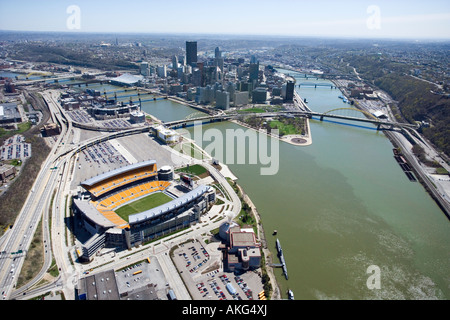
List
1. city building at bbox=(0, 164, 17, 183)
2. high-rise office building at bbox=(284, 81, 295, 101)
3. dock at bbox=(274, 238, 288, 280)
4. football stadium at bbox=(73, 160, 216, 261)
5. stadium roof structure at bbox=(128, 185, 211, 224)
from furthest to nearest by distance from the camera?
high-rise office building at bbox=(284, 81, 295, 101) < city building at bbox=(0, 164, 17, 183) < stadium roof structure at bbox=(128, 185, 211, 224) < football stadium at bbox=(73, 160, 216, 261) < dock at bbox=(274, 238, 288, 280)

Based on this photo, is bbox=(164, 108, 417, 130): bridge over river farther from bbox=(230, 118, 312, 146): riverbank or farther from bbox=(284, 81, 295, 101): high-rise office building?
bbox=(284, 81, 295, 101): high-rise office building

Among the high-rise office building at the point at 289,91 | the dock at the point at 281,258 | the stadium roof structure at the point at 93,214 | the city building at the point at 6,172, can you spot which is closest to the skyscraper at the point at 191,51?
the high-rise office building at the point at 289,91

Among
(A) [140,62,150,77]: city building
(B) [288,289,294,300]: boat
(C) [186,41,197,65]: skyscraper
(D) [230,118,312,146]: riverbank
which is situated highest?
(C) [186,41,197,65]: skyscraper

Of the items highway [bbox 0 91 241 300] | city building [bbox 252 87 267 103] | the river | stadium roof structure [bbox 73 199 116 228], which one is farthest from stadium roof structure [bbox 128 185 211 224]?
city building [bbox 252 87 267 103]

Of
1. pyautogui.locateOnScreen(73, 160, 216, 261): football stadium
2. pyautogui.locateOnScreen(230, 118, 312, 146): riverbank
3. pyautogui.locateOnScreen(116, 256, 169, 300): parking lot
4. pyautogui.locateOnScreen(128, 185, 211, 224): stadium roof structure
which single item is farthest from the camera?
pyautogui.locateOnScreen(230, 118, 312, 146): riverbank

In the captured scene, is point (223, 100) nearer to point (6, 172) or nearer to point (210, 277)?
point (6, 172)

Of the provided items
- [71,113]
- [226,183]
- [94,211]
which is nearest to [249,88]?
[71,113]

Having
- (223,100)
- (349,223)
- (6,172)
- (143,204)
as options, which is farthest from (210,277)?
(223,100)
